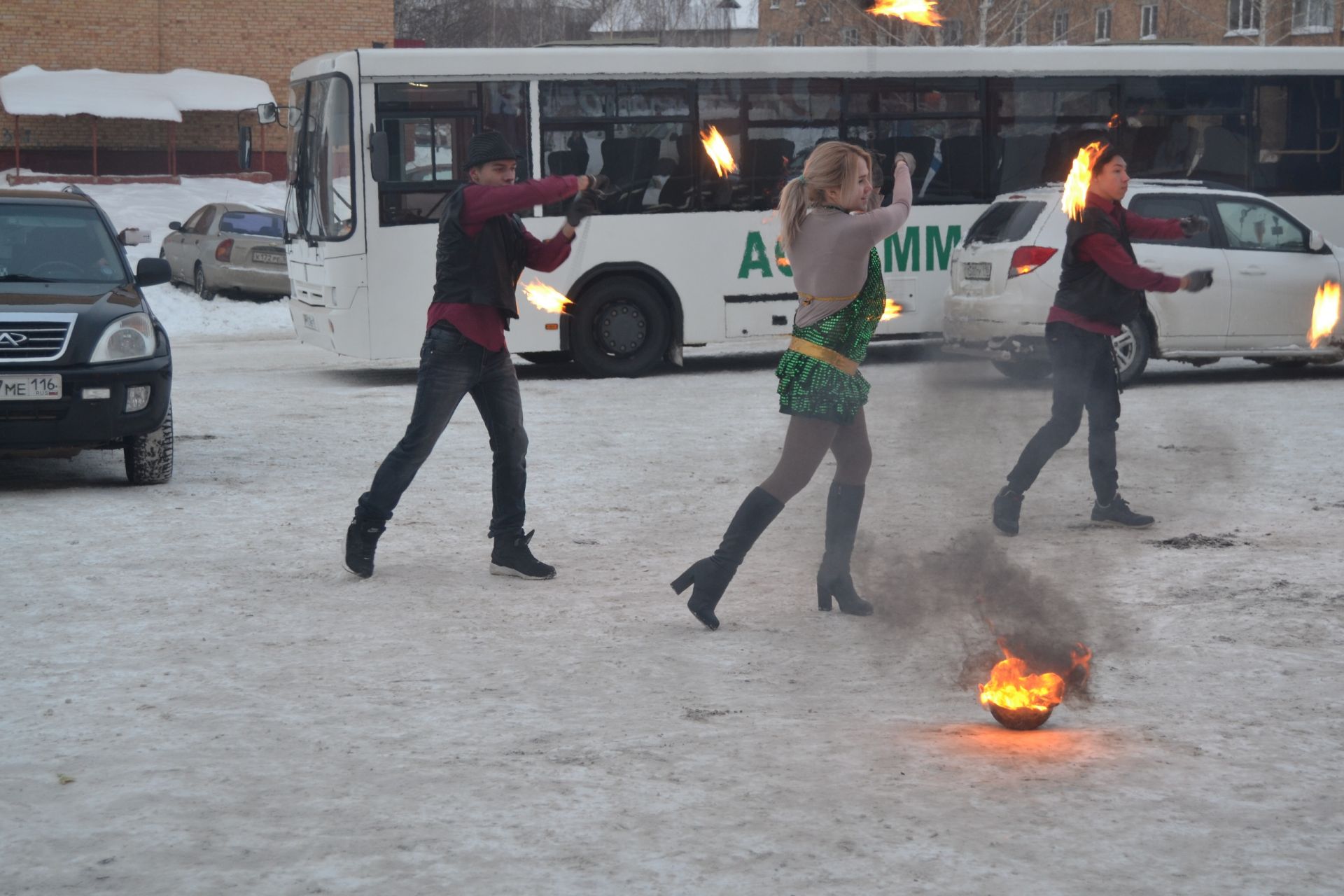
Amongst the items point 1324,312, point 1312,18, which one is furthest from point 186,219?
point 1312,18

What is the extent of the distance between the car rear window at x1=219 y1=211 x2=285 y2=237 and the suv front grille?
15305mm

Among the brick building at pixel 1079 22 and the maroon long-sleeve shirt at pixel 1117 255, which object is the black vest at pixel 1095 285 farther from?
the brick building at pixel 1079 22

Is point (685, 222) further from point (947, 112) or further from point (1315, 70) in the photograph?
point (1315, 70)

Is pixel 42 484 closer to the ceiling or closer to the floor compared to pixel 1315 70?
closer to the floor

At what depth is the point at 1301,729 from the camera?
4812 millimetres

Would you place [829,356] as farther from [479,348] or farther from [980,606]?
[479,348]

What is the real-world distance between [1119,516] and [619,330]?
327 inches

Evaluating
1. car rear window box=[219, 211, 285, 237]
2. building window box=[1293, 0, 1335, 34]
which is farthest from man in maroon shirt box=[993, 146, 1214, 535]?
building window box=[1293, 0, 1335, 34]

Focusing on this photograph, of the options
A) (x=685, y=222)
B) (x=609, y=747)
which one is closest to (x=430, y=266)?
(x=685, y=222)

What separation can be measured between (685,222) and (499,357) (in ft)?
29.7

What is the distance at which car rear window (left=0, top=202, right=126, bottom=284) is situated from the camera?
10.3 m

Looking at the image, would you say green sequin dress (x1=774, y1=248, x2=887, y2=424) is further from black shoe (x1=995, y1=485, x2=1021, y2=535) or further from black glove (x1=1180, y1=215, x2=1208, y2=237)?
black glove (x1=1180, y1=215, x2=1208, y2=237)

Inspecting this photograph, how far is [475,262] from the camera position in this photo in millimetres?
7000

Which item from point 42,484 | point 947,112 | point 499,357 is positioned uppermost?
point 947,112
